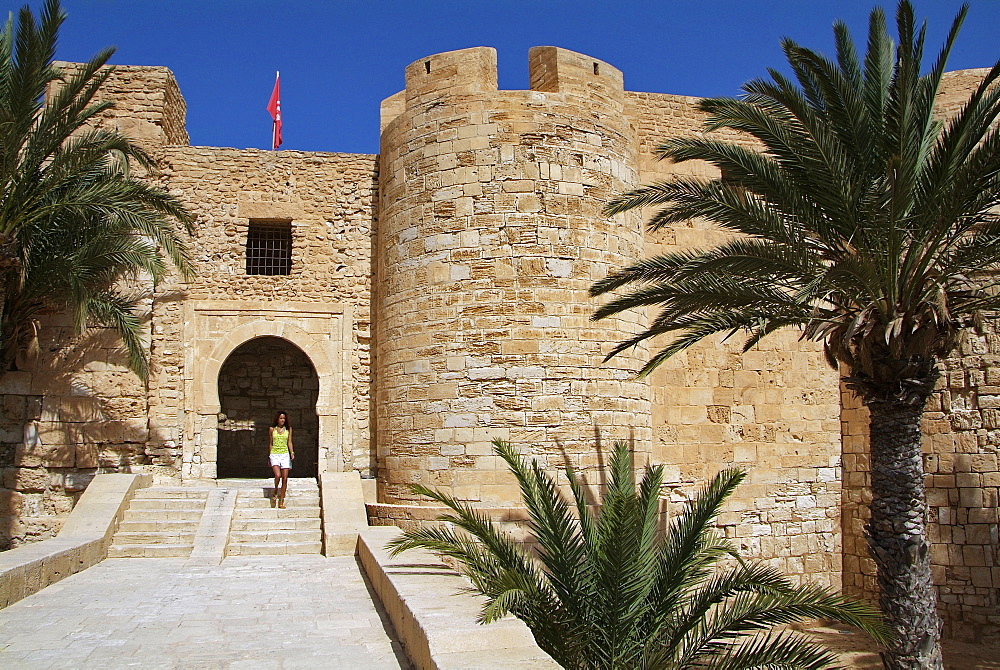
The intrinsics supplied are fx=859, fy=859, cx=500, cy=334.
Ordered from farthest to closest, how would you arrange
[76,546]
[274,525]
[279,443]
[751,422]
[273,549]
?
1. [751,422]
2. [279,443]
3. [274,525]
4. [273,549]
5. [76,546]

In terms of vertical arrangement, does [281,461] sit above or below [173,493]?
above

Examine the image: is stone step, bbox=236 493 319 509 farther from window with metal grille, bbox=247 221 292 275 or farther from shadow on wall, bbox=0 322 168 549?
window with metal grille, bbox=247 221 292 275

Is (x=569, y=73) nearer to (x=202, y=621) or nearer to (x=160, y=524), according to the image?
(x=160, y=524)

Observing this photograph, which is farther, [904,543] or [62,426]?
[62,426]

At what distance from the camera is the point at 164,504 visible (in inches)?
383

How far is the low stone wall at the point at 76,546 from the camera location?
6.55 metres

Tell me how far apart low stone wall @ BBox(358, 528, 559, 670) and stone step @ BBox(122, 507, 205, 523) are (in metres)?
3.49

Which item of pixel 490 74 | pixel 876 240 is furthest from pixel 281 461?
pixel 876 240

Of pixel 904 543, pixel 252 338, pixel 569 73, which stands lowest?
pixel 904 543

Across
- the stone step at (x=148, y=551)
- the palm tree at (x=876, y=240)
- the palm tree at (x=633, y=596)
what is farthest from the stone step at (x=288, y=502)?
the palm tree at (x=876, y=240)

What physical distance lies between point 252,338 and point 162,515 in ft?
8.93

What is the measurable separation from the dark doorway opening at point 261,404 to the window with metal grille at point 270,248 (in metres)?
2.78

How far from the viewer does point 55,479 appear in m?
10.3

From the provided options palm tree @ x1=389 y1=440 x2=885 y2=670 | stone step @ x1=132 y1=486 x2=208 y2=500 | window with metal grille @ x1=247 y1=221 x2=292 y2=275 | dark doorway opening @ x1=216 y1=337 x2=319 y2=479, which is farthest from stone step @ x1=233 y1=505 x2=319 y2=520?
dark doorway opening @ x1=216 y1=337 x2=319 y2=479
